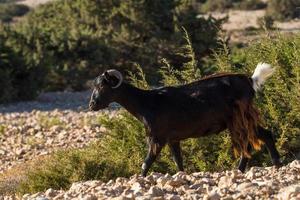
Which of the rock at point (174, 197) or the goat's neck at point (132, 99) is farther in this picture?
the goat's neck at point (132, 99)

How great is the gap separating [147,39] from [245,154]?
67.9 feet

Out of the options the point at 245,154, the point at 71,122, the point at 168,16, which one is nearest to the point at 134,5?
the point at 168,16

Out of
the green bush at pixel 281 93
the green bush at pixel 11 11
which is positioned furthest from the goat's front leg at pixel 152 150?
the green bush at pixel 11 11

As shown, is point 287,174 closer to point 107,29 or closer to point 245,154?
point 245,154

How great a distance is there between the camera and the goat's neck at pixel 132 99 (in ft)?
27.7

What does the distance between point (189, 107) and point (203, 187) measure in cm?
172

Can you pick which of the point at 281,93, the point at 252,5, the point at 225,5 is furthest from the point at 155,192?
the point at 225,5

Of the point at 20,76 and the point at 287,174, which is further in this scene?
the point at 20,76

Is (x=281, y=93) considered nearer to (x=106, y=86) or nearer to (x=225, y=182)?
(x=106, y=86)

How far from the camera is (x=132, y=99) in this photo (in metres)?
8.47

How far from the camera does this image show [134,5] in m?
28.9

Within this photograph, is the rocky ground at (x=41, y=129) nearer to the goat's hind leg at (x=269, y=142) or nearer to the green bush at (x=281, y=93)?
the green bush at (x=281, y=93)

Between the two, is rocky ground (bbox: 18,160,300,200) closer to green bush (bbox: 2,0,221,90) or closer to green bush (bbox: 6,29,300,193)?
green bush (bbox: 6,29,300,193)

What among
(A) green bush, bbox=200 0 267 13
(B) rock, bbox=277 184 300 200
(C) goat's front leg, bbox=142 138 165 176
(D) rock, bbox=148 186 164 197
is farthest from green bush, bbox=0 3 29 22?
(B) rock, bbox=277 184 300 200
